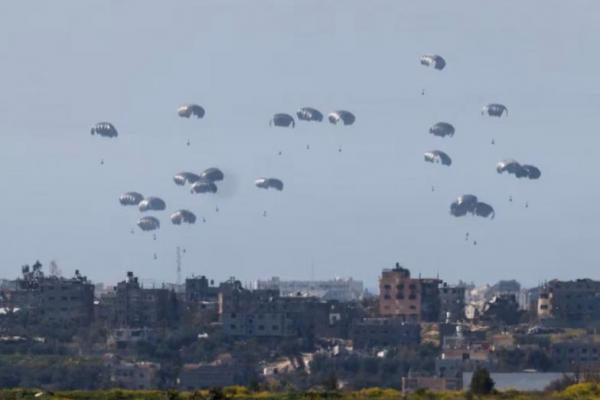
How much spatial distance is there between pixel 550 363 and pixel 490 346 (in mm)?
8160

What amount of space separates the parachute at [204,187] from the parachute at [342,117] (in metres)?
9.30

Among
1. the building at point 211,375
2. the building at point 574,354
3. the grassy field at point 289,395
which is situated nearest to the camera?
the grassy field at point 289,395

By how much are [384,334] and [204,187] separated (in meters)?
19.3

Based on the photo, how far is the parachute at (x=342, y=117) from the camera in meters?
180

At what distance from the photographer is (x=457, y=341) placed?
182750 mm

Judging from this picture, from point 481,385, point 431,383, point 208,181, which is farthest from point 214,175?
point 481,385

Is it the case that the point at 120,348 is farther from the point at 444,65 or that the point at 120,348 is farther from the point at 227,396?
the point at 227,396

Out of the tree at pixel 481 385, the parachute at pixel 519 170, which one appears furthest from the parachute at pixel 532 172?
the tree at pixel 481 385

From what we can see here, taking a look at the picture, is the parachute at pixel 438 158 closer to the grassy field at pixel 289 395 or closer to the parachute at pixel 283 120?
the parachute at pixel 283 120

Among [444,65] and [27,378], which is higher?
[444,65]

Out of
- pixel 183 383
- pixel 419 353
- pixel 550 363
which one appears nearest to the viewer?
pixel 183 383

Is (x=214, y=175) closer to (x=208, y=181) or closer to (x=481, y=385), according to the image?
(x=208, y=181)

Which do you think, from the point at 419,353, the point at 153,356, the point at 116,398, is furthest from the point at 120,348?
the point at 116,398

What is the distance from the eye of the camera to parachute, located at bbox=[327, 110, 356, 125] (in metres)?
180
